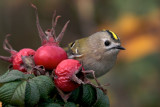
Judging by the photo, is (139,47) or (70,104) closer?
(70,104)

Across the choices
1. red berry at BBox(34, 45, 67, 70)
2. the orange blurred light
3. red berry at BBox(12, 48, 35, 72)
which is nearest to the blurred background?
the orange blurred light

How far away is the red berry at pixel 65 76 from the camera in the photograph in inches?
76.6

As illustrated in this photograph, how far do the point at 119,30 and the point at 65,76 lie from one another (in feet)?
16.9

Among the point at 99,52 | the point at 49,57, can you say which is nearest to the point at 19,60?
the point at 49,57

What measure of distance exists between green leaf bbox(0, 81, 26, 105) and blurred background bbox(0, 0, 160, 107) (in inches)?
156

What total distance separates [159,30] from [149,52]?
0.73 meters

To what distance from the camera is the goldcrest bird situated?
343 centimetres

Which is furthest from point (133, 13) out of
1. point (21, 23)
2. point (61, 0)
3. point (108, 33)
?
point (108, 33)

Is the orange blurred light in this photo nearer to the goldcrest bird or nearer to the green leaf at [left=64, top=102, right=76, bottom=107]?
the goldcrest bird

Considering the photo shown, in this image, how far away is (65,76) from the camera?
1.97 m

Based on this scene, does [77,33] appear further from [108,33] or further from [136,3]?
[108,33]

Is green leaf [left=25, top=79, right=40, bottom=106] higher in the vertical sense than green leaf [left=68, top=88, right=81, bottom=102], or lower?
higher

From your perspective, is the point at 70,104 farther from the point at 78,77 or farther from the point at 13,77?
the point at 13,77

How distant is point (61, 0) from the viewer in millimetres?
7320
